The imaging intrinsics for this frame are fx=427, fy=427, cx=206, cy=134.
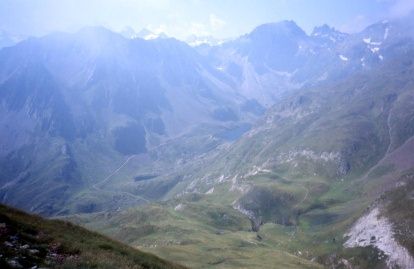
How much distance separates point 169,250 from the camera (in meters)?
191

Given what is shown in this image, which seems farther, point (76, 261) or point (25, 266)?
point (76, 261)

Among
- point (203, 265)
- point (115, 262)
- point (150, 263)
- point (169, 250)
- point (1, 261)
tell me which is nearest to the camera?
point (1, 261)

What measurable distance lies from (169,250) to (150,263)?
502 feet

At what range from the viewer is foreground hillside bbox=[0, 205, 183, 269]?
32.5 metres

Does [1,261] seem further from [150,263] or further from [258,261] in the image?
[258,261]

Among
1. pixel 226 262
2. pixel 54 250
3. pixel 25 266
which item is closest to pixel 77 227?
pixel 54 250

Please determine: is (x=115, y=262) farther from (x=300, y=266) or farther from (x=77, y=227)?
(x=300, y=266)

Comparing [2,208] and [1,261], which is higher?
[2,208]

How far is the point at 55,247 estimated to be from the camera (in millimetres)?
37281

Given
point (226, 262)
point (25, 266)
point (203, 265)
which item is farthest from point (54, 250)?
point (226, 262)

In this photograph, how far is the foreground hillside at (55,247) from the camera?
32.5 metres

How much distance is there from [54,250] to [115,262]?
5.29 metres

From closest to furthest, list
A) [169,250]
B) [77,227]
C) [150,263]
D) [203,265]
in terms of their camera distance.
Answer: [150,263]
[77,227]
[203,265]
[169,250]

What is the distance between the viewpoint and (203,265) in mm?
178250
